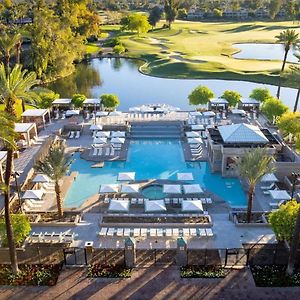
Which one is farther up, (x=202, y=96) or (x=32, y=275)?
(x=202, y=96)

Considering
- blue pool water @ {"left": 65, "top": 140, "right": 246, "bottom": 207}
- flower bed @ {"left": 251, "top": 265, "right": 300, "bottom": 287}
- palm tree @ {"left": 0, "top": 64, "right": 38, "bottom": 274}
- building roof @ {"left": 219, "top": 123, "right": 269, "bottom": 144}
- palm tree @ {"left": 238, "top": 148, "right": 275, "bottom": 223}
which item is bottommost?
blue pool water @ {"left": 65, "top": 140, "right": 246, "bottom": 207}

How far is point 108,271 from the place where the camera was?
23.5 metres

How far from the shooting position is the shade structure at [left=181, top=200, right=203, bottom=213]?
29.8 meters

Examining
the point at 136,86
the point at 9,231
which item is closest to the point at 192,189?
the point at 9,231

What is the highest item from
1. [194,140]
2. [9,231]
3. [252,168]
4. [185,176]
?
[252,168]

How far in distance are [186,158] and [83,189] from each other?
1159 cm

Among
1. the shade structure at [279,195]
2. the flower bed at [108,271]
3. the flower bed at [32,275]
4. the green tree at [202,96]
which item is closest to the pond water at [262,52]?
the green tree at [202,96]

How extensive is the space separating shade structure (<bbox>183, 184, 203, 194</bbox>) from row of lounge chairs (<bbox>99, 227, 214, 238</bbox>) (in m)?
5.33

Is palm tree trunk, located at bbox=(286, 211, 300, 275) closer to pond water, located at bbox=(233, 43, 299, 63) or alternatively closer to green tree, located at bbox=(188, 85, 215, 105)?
green tree, located at bbox=(188, 85, 215, 105)

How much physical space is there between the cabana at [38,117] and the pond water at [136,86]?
14.0m

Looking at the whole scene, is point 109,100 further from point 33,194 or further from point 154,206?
point 154,206

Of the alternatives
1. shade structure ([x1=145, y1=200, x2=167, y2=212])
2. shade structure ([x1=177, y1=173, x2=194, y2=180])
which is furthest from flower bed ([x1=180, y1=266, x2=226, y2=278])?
shade structure ([x1=177, y1=173, x2=194, y2=180])

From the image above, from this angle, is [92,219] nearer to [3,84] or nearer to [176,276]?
[176,276]

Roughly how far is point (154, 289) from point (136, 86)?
5762cm
